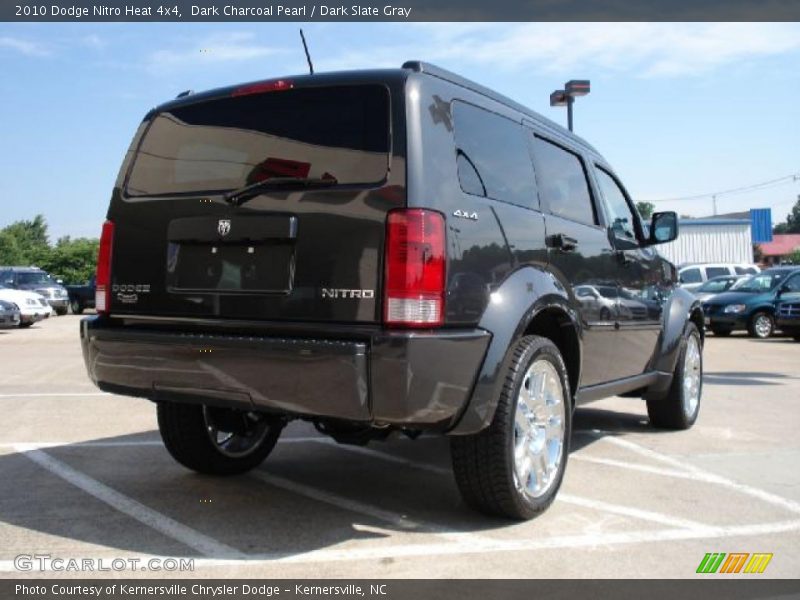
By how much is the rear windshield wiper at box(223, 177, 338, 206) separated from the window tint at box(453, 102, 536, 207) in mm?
599

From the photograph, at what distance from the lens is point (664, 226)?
569 cm

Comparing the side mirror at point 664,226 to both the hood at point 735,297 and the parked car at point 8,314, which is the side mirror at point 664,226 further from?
the parked car at point 8,314

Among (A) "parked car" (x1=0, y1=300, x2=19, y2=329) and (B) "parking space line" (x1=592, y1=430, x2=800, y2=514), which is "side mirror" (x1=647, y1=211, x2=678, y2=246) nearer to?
(B) "parking space line" (x1=592, y1=430, x2=800, y2=514)

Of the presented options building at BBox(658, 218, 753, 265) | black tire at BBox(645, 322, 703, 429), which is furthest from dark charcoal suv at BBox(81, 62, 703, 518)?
building at BBox(658, 218, 753, 265)

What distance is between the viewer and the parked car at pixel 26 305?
66.3ft

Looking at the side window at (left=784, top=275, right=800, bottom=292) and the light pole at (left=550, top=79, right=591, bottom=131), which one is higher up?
the light pole at (left=550, top=79, right=591, bottom=131)

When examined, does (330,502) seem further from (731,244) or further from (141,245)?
(731,244)

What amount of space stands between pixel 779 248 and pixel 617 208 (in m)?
99.4

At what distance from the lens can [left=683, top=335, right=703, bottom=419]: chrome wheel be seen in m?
6.20

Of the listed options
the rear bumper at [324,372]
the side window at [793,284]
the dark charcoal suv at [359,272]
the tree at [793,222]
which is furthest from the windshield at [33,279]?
the tree at [793,222]

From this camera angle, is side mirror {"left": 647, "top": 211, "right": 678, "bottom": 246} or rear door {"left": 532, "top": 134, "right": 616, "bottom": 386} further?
side mirror {"left": 647, "top": 211, "right": 678, "bottom": 246}

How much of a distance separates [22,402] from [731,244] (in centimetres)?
4189

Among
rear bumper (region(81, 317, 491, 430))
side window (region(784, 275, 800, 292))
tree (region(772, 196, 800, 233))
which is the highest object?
tree (region(772, 196, 800, 233))

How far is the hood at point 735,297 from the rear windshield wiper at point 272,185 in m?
16.5
